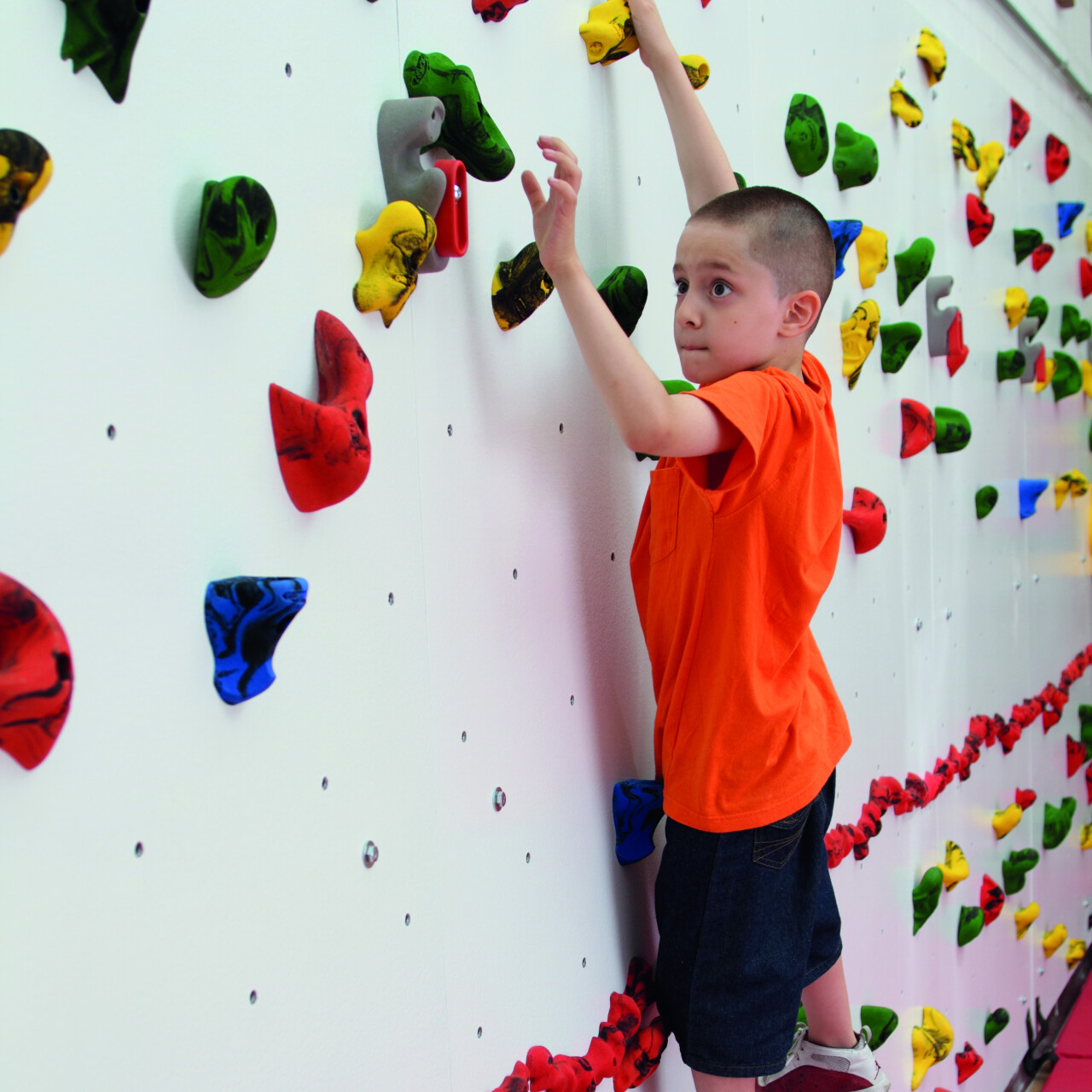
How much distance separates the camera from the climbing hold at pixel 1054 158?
235cm

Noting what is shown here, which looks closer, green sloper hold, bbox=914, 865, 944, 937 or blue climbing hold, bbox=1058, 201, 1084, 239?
green sloper hold, bbox=914, 865, 944, 937

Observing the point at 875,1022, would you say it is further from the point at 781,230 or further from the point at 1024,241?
the point at 1024,241

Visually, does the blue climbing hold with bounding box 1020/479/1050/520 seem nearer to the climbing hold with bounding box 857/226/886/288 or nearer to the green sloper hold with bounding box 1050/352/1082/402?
the green sloper hold with bounding box 1050/352/1082/402

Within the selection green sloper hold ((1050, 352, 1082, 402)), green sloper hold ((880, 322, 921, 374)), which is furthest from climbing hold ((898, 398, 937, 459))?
green sloper hold ((1050, 352, 1082, 402))

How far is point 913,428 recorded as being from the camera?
62.9 inches

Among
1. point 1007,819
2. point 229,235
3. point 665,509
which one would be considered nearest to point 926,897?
point 1007,819

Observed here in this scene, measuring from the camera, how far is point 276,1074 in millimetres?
646

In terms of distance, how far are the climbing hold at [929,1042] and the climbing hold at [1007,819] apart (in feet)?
1.40

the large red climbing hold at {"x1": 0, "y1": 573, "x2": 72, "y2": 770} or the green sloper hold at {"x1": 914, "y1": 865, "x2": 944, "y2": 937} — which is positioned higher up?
the large red climbing hold at {"x1": 0, "y1": 573, "x2": 72, "y2": 770}

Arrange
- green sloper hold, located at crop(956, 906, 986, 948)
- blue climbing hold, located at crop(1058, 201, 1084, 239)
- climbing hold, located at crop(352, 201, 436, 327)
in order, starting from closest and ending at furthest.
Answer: climbing hold, located at crop(352, 201, 436, 327)
green sloper hold, located at crop(956, 906, 986, 948)
blue climbing hold, located at crop(1058, 201, 1084, 239)

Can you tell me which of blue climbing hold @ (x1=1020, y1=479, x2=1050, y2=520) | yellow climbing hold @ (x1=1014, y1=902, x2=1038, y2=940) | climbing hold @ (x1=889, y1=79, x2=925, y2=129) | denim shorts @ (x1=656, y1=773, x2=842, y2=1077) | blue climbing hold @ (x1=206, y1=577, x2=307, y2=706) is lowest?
yellow climbing hold @ (x1=1014, y1=902, x2=1038, y2=940)

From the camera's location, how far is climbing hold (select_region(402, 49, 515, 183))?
29.9 inches

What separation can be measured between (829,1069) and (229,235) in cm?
102

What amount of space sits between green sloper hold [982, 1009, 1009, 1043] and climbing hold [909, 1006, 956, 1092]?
328 millimetres
